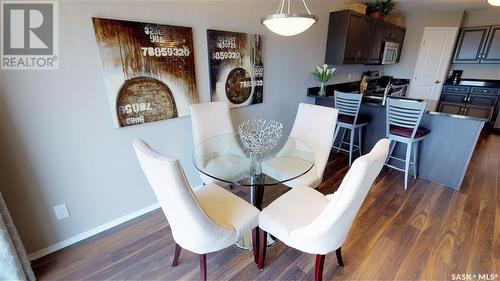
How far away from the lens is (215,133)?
7.17 feet

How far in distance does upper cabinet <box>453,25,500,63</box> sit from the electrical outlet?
666cm

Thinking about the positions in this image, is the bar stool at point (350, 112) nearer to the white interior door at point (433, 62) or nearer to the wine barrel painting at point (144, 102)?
the wine barrel painting at point (144, 102)

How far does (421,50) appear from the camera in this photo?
4711 millimetres

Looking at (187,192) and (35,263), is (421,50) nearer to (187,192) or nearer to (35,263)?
(187,192)

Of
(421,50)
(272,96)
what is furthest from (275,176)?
(421,50)

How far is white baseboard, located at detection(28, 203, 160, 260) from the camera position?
64.7 inches

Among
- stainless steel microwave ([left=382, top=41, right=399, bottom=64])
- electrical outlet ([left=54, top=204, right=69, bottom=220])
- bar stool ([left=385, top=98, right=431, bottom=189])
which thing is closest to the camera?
electrical outlet ([left=54, top=204, right=69, bottom=220])

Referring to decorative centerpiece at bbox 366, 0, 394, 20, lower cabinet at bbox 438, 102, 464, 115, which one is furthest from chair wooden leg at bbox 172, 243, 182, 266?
lower cabinet at bbox 438, 102, 464, 115

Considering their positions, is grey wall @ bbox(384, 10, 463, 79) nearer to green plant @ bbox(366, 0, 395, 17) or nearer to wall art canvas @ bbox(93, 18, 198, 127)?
green plant @ bbox(366, 0, 395, 17)

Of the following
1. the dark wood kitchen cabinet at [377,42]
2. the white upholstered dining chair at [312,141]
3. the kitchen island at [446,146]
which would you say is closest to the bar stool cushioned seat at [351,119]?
the kitchen island at [446,146]

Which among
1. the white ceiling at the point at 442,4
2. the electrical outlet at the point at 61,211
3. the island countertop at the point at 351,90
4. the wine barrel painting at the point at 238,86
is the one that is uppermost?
the white ceiling at the point at 442,4

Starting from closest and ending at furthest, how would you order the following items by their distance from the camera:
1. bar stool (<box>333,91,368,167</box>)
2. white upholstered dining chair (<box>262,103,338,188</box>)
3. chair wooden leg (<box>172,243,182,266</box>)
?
1. chair wooden leg (<box>172,243,182,266</box>)
2. white upholstered dining chair (<box>262,103,338,188</box>)
3. bar stool (<box>333,91,368,167</box>)

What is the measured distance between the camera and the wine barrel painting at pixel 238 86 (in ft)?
7.77

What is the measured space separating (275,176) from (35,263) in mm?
1819
